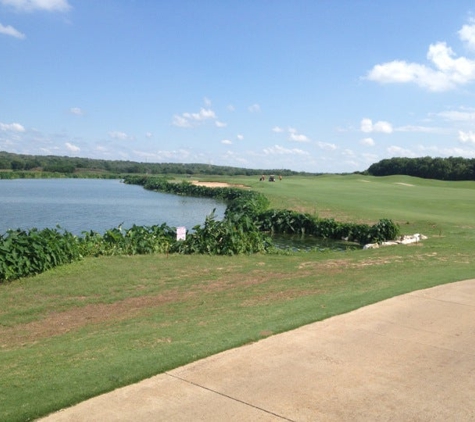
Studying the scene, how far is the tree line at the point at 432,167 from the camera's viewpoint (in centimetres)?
9470

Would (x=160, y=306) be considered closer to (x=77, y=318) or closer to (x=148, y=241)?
(x=77, y=318)

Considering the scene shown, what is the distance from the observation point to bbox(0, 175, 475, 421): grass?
5.30 m

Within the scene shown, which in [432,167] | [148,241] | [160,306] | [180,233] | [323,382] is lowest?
[160,306]

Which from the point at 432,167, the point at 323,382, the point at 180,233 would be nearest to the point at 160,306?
the point at 323,382

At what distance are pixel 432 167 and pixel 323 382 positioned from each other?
104 meters

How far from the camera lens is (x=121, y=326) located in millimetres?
7859

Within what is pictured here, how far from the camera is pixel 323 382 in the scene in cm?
506

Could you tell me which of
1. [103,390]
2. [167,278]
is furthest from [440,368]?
[167,278]

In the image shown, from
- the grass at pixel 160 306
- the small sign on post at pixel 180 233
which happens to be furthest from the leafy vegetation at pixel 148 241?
the small sign on post at pixel 180 233

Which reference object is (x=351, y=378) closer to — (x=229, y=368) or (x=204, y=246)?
(x=229, y=368)

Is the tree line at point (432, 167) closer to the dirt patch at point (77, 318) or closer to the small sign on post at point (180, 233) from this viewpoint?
the small sign on post at point (180, 233)

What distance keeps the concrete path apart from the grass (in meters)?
0.32

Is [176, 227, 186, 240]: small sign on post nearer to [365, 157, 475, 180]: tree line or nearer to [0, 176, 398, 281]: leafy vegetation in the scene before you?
[0, 176, 398, 281]: leafy vegetation

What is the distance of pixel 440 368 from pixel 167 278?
755 cm
